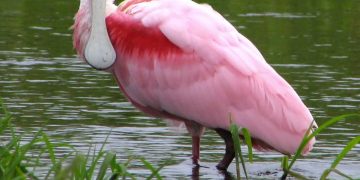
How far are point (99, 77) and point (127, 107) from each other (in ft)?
5.98

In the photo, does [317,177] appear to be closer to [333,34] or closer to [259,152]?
[259,152]

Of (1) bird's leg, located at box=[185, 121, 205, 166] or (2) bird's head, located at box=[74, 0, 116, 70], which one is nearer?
(2) bird's head, located at box=[74, 0, 116, 70]

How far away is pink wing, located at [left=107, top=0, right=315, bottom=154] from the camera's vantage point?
9711 mm

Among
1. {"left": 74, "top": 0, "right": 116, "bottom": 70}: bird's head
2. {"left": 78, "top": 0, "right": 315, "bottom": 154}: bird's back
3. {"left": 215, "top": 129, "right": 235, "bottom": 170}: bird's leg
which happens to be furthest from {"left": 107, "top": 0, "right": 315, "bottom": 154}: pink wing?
{"left": 74, "top": 0, "right": 116, "bottom": 70}: bird's head

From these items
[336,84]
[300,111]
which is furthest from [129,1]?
[336,84]

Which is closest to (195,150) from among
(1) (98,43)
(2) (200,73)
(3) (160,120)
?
(2) (200,73)

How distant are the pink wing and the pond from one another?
0.47 metres

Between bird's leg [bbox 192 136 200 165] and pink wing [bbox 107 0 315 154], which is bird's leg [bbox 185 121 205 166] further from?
pink wing [bbox 107 0 315 154]

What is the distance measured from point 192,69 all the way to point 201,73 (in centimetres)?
7

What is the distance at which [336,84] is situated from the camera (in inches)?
552

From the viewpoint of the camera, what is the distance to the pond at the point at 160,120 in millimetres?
10664

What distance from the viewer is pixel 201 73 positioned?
10047mm

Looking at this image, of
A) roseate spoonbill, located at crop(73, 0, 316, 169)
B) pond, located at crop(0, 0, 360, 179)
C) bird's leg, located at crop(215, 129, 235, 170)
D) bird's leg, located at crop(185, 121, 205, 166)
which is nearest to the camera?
roseate spoonbill, located at crop(73, 0, 316, 169)

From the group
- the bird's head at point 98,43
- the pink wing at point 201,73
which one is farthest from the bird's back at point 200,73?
the bird's head at point 98,43
